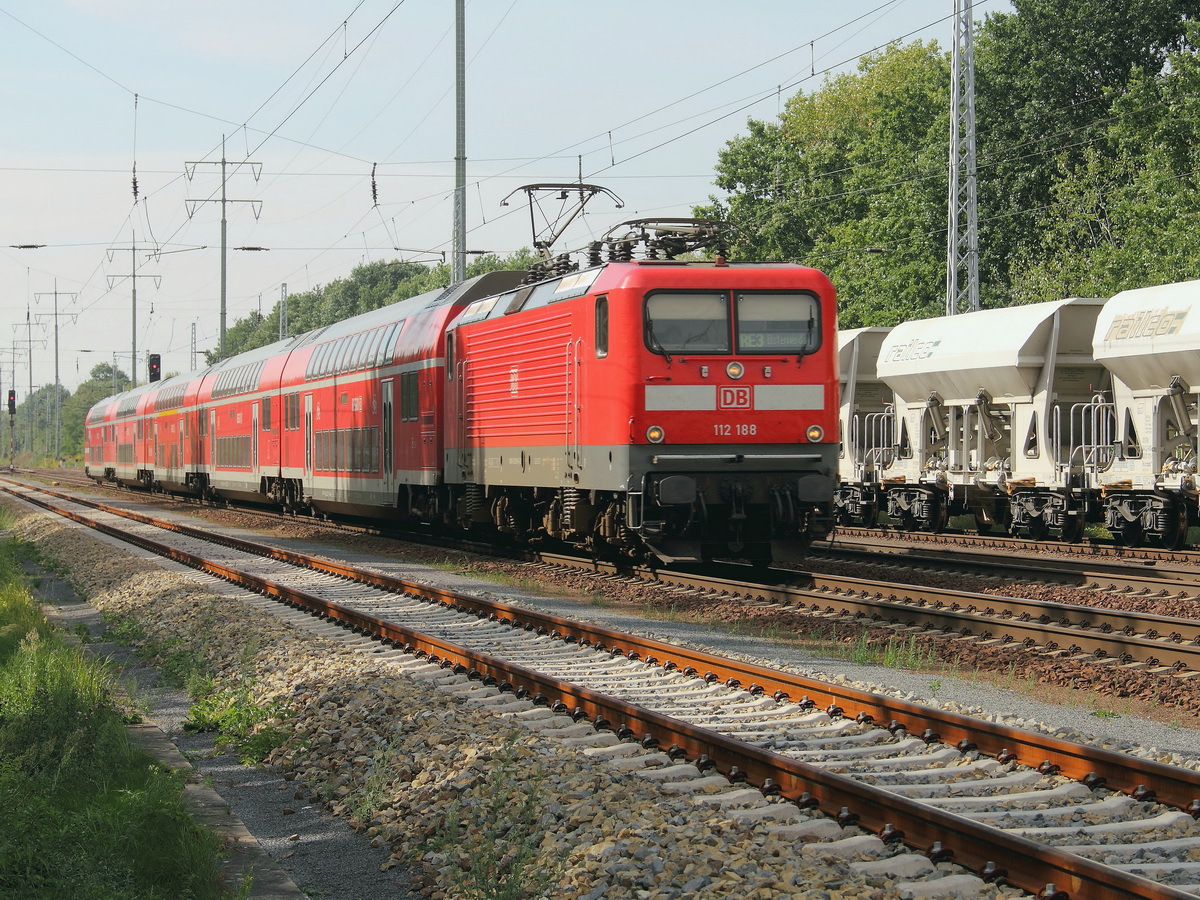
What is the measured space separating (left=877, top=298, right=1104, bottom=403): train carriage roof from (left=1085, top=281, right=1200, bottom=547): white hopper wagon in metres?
1.32

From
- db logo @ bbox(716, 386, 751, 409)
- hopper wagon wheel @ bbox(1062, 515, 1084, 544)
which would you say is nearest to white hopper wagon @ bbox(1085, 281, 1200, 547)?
hopper wagon wheel @ bbox(1062, 515, 1084, 544)

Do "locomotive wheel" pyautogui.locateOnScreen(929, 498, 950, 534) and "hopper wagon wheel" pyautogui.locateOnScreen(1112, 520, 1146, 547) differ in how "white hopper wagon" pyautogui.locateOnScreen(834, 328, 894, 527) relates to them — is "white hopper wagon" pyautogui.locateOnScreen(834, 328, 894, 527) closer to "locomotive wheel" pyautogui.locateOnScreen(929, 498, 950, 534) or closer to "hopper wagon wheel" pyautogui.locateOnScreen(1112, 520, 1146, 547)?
"locomotive wheel" pyautogui.locateOnScreen(929, 498, 950, 534)

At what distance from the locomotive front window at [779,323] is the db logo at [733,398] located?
45cm

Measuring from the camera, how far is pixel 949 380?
74.1 ft

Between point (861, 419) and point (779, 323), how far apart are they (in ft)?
40.7

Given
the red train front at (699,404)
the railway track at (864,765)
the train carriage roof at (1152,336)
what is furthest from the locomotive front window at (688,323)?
the train carriage roof at (1152,336)

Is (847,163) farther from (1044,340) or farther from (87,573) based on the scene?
(87,573)

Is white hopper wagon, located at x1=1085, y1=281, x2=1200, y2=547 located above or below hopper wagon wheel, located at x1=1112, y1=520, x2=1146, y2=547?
above

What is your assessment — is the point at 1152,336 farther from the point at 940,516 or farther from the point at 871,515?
the point at 871,515

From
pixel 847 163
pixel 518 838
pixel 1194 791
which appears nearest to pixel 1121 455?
pixel 1194 791

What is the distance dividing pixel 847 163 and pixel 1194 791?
2232 inches

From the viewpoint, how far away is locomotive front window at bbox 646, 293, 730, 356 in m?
14.3

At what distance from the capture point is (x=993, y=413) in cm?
2227

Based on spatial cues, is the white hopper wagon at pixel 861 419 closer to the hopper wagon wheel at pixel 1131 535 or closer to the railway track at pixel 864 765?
the hopper wagon wheel at pixel 1131 535
